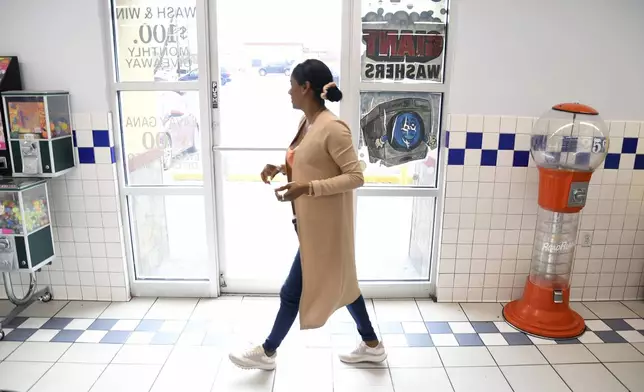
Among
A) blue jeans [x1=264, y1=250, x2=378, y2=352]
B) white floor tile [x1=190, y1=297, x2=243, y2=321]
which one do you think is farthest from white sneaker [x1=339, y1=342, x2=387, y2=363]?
white floor tile [x1=190, y1=297, x2=243, y2=321]

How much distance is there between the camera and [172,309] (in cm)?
325

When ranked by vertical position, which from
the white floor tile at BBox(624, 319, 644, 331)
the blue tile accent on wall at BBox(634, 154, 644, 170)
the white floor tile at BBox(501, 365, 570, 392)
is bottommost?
the white floor tile at BBox(501, 365, 570, 392)

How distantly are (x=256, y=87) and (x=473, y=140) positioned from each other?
4.90 ft

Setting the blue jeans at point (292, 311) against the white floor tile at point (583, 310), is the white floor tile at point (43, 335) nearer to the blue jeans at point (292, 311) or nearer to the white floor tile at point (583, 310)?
the blue jeans at point (292, 311)

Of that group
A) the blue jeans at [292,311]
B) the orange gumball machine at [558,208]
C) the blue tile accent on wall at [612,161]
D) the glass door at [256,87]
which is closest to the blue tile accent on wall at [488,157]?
the orange gumball machine at [558,208]

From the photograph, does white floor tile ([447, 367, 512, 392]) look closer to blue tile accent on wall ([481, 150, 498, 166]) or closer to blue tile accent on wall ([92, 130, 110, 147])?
blue tile accent on wall ([481, 150, 498, 166])

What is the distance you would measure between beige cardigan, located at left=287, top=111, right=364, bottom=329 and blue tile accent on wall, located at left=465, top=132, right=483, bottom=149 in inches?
45.8

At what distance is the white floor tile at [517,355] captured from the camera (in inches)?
106

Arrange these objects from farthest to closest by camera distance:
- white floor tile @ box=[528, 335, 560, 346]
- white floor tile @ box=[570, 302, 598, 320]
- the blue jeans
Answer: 1. white floor tile @ box=[570, 302, 598, 320]
2. white floor tile @ box=[528, 335, 560, 346]
3. the blue jeans

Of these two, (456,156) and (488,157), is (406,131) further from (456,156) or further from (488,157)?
(488,157)

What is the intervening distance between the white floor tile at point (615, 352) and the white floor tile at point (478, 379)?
26.8 inches

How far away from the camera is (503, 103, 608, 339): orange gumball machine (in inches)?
109

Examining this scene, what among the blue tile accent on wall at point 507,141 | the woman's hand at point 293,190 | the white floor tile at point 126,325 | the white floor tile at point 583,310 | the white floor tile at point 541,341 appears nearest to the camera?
the woman's hand at point 293,190

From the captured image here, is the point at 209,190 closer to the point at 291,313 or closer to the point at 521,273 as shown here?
the point at 291,313
